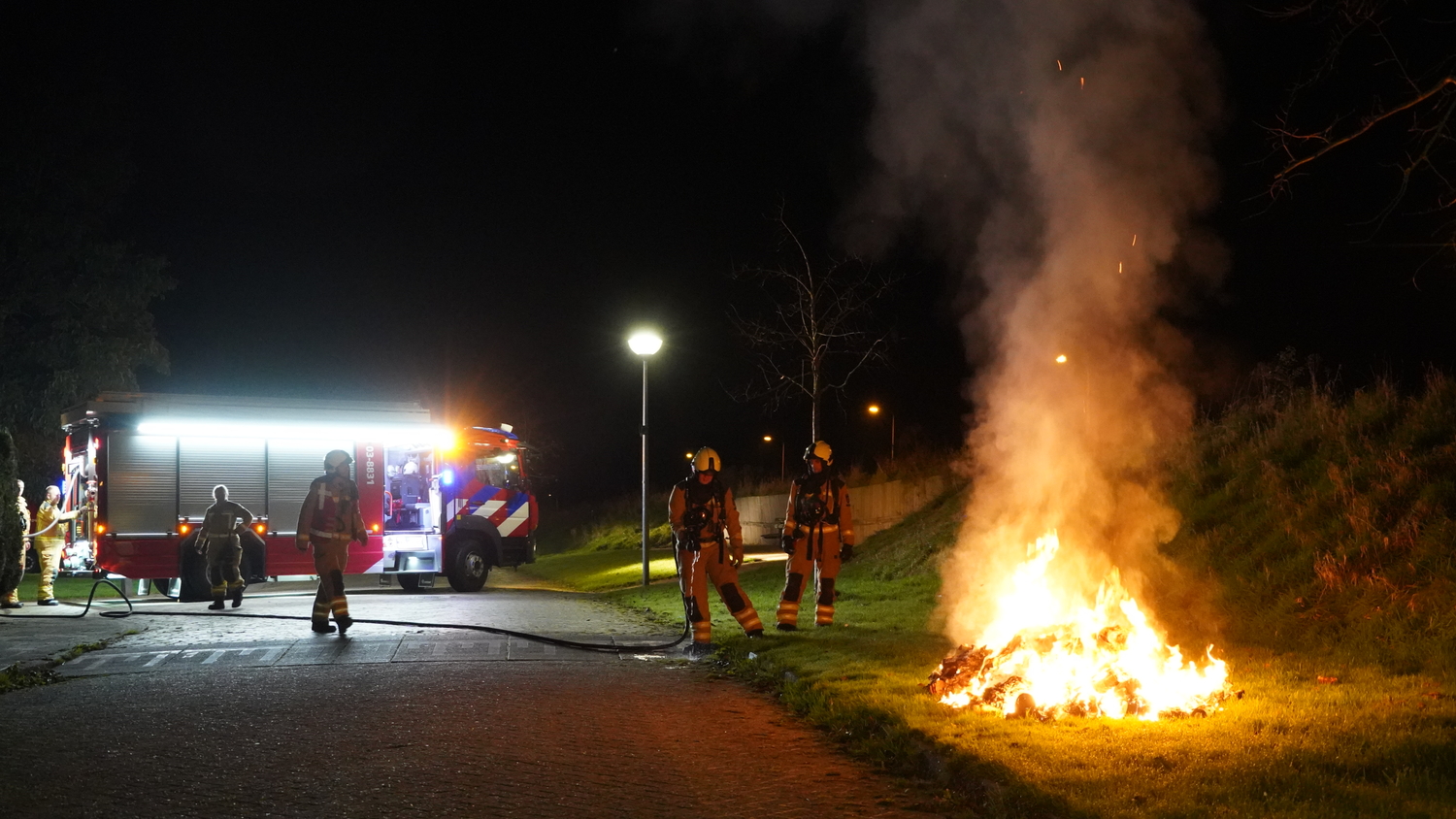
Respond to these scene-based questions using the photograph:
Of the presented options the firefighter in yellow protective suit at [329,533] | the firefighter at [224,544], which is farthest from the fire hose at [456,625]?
the firefighter at [224,544]

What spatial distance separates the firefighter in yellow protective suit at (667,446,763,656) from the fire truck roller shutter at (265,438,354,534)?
9855 millimetres

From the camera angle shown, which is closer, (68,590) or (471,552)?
(471,552)

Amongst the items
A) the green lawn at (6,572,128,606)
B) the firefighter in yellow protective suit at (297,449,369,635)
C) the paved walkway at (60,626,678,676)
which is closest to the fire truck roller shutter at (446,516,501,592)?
the green lawn at (6,572,128,606)

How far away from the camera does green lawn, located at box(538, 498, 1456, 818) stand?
5.17 metres

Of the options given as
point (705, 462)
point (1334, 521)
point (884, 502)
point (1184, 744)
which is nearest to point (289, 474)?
point (705, 462)

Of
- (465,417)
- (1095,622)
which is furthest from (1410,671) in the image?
(465,417)

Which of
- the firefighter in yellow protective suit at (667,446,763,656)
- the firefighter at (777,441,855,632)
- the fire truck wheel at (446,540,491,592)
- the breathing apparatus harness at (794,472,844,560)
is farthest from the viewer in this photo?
the fire truck wheel at (446,540,491,592)

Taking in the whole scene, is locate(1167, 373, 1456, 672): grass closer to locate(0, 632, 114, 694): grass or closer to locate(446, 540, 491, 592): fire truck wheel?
locate(0, 632, 114, 694): grass

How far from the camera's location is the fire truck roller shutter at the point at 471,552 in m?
20.4

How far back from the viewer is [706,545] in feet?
38.4

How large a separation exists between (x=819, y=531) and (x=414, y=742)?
627 cm

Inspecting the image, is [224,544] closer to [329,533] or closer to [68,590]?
[329,533]

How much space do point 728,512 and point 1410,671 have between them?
580 cm

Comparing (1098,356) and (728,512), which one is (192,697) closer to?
(728,512)
